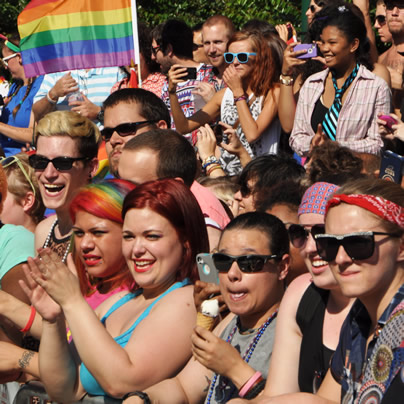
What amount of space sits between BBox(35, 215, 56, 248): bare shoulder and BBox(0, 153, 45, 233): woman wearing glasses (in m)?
0.31

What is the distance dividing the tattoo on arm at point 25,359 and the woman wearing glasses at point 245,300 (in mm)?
904

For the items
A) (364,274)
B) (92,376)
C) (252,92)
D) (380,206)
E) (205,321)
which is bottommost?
(252,92)

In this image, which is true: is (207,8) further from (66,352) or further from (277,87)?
(66,352)

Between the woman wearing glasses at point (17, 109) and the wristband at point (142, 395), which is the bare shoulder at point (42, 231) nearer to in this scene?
the wristband at point (142, 395)

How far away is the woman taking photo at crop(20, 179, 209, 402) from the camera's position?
3.65m

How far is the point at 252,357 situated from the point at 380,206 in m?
1.00

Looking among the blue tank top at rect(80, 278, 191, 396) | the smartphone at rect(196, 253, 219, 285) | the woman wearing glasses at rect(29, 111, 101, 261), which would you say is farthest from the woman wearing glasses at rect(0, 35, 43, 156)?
the smartphone at rect(196, 253, 219, 285)

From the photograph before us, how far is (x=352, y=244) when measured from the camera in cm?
302

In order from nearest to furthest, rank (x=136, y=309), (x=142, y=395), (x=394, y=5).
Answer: (x=142, y=395) → (x=136, y=309) → (x=394, y=5)

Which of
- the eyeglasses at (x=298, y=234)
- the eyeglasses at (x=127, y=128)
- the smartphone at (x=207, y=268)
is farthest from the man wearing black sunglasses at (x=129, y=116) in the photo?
the eyeglasses at (x=298, y=234)

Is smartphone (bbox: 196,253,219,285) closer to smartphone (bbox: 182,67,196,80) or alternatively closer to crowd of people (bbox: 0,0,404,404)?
crowd of people (bbox: 0,0,404,404)

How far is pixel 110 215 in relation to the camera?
170 inches

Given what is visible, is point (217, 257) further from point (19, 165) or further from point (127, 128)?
point (19, 165)

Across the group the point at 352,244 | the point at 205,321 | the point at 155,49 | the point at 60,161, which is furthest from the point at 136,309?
the point at 155,49
